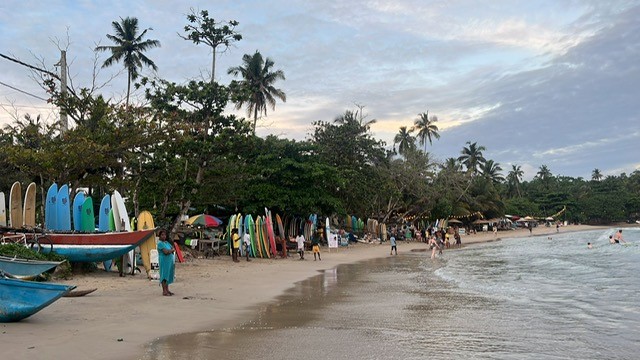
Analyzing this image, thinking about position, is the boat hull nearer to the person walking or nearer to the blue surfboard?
the blue surfboard

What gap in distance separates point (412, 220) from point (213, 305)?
49284mm

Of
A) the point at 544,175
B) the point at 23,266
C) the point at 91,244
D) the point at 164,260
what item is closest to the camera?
the point at 23,266

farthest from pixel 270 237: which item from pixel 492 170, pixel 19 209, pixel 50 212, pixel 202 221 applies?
pixel 492 170

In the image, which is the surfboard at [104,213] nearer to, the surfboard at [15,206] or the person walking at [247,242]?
the surfboard at [15,206]

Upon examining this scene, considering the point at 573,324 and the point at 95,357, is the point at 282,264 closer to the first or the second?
the point at 573,324

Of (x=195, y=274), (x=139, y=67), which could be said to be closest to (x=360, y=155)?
(x=139, y=67)

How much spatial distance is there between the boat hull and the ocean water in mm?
1781

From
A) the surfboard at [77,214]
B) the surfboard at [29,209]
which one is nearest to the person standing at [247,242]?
the surfboard at [77,214]

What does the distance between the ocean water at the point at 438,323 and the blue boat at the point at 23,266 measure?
3.71 metres

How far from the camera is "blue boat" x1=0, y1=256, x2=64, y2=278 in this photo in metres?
8.88

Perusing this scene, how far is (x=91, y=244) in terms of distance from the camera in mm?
12664

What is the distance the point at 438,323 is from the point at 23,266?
23.4ft

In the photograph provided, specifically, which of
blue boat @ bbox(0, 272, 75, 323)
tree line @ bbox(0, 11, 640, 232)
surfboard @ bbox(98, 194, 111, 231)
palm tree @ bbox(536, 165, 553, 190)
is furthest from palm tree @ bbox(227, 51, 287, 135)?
palm tree @ bbox(536, 165, 553, 190)

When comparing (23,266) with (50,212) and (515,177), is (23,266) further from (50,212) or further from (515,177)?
(515,177)
